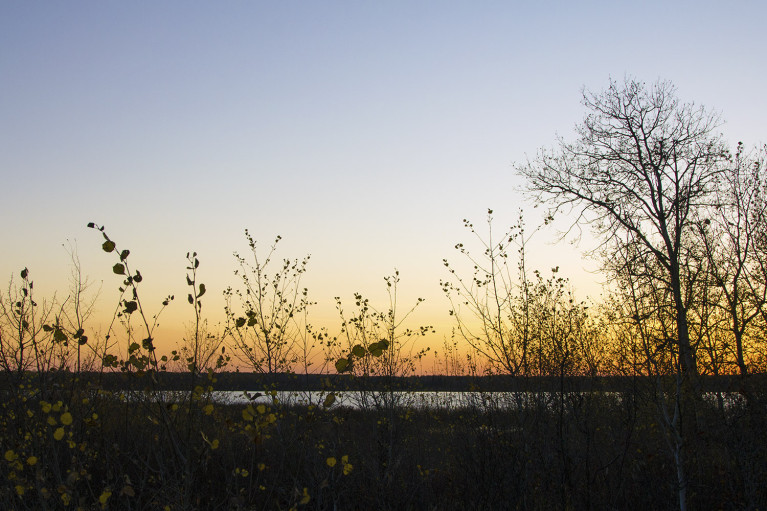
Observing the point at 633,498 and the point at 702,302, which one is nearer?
the point at 702,302

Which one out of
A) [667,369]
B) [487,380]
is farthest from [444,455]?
[667,369]

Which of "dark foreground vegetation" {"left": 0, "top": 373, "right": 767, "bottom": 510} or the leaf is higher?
the leaf

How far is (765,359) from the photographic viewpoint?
11.1 m

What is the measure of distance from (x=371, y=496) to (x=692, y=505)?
13.5 feet

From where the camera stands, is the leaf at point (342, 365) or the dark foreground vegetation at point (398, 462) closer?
the leaf at point (342, 365)

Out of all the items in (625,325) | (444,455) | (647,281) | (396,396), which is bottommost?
(444,455)

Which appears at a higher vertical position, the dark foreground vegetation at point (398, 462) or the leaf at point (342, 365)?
the leaf at point (342, 365)

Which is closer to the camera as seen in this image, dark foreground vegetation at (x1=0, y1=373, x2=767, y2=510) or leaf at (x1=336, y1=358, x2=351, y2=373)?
leaf at (x1=336, y1=358, x2=351, y2=373)

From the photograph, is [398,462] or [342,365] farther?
[398,462]

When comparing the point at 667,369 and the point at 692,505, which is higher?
the point at 667,369

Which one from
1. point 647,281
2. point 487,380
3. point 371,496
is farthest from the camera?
point 487,380

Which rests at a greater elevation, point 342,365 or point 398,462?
point 342,365

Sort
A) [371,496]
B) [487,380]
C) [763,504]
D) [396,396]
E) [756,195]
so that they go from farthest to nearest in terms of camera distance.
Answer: [756,195] < [487,380] < [396,396] < [371,496] < [763,504]

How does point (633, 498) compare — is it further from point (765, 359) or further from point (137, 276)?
point (137, 276)
